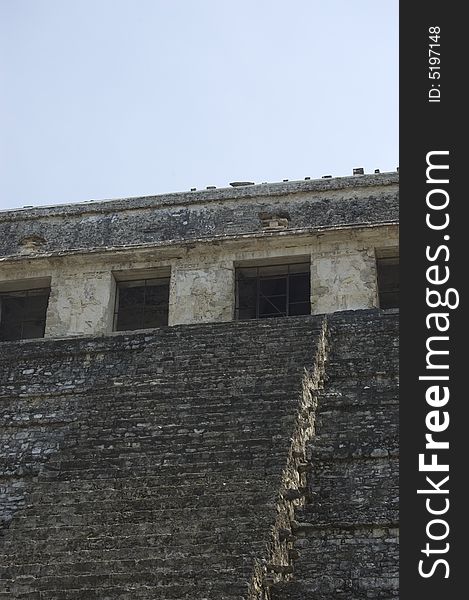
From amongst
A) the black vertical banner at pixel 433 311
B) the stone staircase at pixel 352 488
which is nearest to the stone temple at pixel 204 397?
the stone staircase at pixel 352 488

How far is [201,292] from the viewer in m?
14.6

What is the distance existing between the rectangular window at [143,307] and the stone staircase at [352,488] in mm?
4068

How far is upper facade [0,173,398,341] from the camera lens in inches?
568

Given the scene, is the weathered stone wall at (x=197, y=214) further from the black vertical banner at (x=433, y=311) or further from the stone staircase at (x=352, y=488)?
the black vertical banner at (x=433, y=311)

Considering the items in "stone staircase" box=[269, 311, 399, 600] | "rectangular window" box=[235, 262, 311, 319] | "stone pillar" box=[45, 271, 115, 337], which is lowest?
"stone staircase" box=[269, 311, 399, 600]

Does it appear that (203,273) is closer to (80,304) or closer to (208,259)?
(208,259)

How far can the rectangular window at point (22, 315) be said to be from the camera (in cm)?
1600

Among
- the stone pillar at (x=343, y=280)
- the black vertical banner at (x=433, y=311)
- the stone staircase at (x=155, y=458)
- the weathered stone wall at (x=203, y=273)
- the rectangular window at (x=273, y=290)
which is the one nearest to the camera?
→ the black vertical banner at (x=433, y=311)

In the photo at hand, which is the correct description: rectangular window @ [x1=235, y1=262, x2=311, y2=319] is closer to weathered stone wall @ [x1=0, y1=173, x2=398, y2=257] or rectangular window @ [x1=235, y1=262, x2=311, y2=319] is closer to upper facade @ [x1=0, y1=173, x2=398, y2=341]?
upper facade @ [x1=0, y1=173, x2=398, y2=341]

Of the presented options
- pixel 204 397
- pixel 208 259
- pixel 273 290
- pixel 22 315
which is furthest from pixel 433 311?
pixel 22 315

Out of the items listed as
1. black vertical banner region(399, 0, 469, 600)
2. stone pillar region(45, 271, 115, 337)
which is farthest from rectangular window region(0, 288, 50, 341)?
black vertical banner region(399, 0, 469, 600)

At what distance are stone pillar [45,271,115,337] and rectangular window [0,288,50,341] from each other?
0.98m

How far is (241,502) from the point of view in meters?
8.49

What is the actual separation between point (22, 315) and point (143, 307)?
68.2 inches
